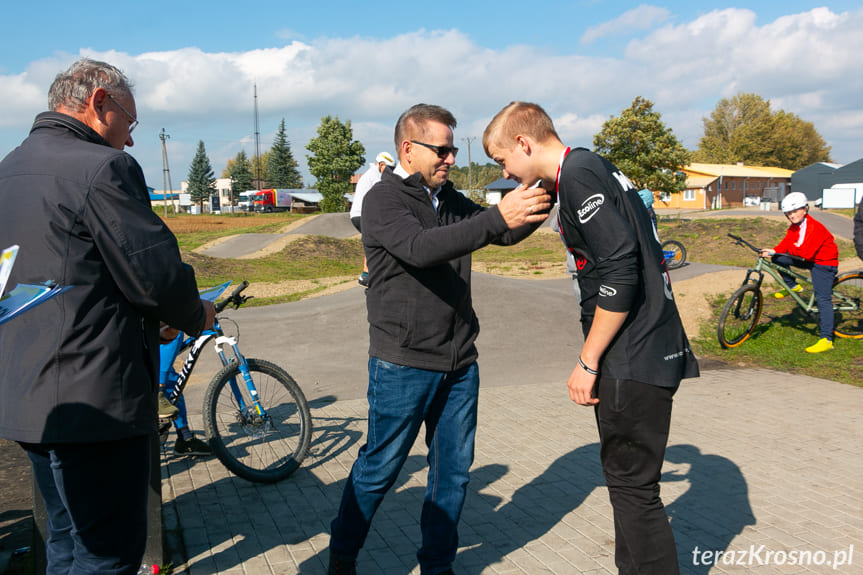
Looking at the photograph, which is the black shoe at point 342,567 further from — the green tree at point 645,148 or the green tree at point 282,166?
the green tree at point 282,166

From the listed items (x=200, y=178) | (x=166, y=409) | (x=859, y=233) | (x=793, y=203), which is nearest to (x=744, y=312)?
(x=793, y=203)

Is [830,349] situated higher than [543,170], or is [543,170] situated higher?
[543,170]

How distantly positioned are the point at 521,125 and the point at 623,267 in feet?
2.28

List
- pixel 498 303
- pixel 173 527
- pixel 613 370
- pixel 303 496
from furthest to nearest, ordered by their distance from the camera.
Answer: pixel 498 303, pixel 303 496, pixel 173 527, pixel 613 370

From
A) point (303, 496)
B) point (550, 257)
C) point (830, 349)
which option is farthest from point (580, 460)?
point (550, 257)

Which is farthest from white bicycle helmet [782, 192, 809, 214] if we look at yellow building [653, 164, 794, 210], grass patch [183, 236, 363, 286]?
yellow building [653, 164, 794, 210]

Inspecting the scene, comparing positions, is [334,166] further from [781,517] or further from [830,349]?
[781,517]

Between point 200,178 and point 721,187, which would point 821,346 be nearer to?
point 721,187

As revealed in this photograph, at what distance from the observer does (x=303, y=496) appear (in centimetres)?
426

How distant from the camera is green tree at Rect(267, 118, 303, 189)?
91.9 metres

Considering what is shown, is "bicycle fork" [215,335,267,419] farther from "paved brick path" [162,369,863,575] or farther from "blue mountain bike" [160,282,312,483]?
"paved brick path" [162,369,863,575]

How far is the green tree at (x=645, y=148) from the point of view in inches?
1625

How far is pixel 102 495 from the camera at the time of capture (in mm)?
2111

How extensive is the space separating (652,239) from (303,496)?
2806 millimetres
